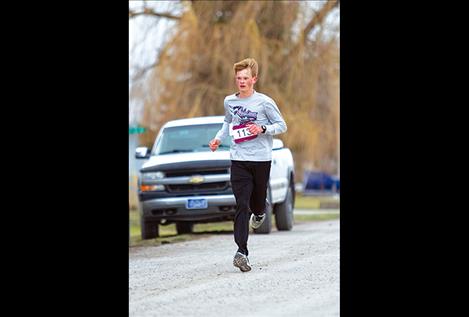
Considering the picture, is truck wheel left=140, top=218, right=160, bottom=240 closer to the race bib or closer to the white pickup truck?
the white pickup truck

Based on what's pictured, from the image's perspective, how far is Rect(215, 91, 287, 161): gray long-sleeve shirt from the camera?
29.9 ft

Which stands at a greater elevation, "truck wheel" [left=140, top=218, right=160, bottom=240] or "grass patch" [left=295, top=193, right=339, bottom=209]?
"truck wheel" [left=140, top=218, right=160, bottom=240]

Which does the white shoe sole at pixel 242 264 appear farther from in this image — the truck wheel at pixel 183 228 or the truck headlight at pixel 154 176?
the truck wheel at pixel 183 228

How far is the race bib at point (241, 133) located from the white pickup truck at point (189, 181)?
4.29 m

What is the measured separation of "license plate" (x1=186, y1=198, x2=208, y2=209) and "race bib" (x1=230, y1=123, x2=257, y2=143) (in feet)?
15.3

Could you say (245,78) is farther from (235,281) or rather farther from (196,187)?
(196,187)

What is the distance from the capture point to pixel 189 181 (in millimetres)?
13977

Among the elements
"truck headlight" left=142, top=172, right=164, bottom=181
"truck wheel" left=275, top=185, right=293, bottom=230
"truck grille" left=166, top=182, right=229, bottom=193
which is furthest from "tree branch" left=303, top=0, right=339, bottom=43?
"truck headlight" left=142, top=172, right=164, bottom=181

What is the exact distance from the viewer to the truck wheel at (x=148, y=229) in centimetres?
1463

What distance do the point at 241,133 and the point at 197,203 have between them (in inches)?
188

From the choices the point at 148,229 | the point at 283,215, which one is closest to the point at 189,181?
the point at 148,229
